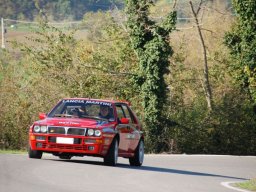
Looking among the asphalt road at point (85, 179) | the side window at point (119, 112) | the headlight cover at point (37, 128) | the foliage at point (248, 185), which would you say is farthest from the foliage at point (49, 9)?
the foliage at point (248, 185)

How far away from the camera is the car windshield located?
19844mm

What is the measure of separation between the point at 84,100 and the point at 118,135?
1508 millimetres

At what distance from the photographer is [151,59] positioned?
3962 cm

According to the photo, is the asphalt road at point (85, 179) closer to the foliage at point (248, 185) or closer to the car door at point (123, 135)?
the foliage at point (248, 185)

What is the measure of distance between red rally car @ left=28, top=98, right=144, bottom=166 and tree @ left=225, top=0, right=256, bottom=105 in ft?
66.7

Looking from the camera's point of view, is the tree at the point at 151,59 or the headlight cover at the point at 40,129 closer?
the headlight cover at the point at 40,129

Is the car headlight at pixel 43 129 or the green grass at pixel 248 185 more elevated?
the car headlight at pixel 43 129

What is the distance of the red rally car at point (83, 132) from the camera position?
1867 cm

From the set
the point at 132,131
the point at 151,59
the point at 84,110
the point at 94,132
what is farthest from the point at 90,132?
the point at 151,59

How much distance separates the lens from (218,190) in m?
14.8

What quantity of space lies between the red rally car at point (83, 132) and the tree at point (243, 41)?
2034cm

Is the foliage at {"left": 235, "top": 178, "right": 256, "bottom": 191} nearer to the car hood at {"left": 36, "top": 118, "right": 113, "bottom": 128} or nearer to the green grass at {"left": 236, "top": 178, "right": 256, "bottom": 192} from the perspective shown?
the green grass at {"left": 236, "top": 178, "right": 256, "bottom": 192}

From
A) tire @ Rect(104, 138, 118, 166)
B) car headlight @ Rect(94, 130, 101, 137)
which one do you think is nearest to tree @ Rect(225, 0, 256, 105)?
tire @ Rect(104, 138, 118, 166)

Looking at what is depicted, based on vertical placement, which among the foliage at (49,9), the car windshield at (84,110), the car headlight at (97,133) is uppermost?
the foliage at (49,9)
